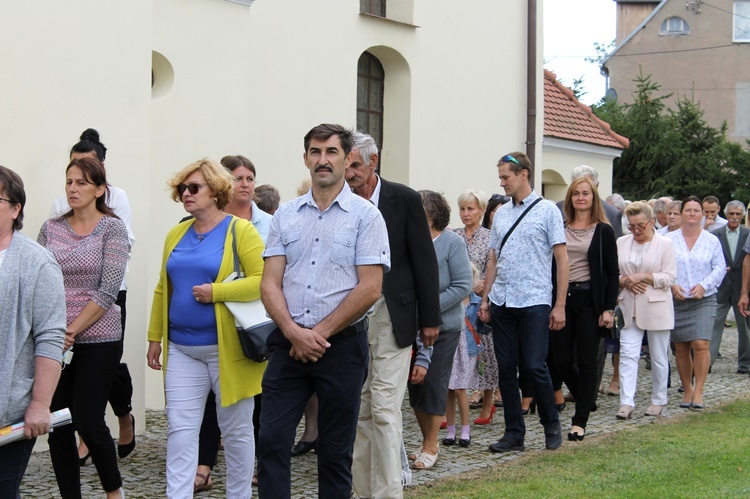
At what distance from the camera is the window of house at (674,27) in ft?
150

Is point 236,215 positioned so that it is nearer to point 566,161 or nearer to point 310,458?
point 310,458

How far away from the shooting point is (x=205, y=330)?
19.5 ft

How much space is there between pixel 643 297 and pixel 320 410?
558 cm

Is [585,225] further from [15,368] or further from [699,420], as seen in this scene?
[15,368]

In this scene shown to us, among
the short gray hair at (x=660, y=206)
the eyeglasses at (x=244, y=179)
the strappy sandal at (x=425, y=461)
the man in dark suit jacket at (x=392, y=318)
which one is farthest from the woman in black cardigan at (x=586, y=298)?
the short gray hair at (x=660, y=206)

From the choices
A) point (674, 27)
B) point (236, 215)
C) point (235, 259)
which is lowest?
point (235, 259)

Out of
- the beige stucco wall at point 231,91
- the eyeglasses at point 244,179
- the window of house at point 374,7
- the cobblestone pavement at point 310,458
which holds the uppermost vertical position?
the window of house at point 374,7

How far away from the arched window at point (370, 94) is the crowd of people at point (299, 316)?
6.22m

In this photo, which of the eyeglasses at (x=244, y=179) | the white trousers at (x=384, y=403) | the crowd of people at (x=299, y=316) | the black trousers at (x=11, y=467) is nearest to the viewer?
the black trousers at (x=11, y=467)

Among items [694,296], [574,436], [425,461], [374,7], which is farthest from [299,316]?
[374,7]

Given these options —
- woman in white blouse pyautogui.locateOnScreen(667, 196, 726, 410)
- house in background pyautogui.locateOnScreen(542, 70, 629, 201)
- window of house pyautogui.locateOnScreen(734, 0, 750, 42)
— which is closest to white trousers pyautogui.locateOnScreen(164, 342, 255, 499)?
woman in white blouse pyautogui.locateOnScreen(667, 196, 726, 410)

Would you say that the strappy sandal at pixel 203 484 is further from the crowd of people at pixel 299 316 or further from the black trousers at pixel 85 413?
the black trousers at pixel 85 413

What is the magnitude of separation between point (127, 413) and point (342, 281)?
3063mm

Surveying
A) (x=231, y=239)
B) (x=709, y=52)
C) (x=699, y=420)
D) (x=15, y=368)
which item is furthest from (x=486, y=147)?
(x=709, y=52)
